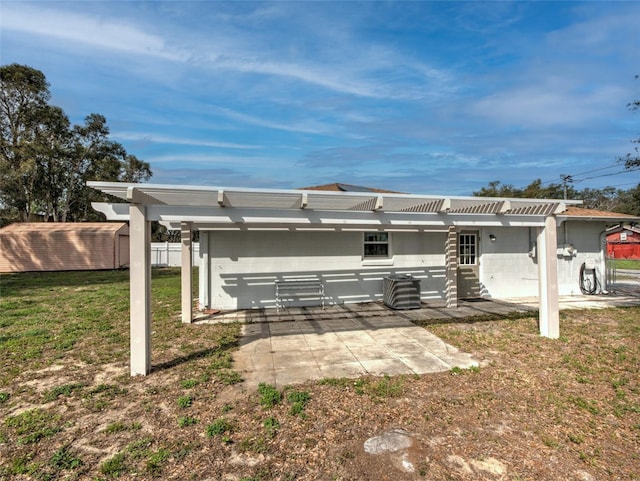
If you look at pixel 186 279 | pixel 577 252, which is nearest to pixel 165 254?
pixel 186 279

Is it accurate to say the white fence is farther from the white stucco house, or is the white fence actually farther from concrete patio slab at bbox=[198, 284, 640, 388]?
concrete patio slab at bbox=[198, 284, 640, 388]

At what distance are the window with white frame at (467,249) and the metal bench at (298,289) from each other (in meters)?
4.63

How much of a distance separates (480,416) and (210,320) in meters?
5.84

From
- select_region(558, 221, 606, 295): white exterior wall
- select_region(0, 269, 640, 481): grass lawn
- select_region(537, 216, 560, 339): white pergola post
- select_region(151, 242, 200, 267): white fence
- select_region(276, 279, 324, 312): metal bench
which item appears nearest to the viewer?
select_region(0, 269, 640, 481): grass lawn

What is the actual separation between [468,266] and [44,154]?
28649 mm

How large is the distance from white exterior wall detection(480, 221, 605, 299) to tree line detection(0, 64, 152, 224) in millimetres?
25345

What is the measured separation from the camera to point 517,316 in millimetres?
7512

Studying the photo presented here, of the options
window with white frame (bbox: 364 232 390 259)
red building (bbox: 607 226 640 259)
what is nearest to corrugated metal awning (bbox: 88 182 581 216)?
window with white frame (bbox: 364 232 390 259)

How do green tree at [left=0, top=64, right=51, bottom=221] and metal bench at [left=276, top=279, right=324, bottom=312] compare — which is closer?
metal bench at [left=276, top=279, right=324, bottom=312]

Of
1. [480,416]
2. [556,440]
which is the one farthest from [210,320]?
[556,440]

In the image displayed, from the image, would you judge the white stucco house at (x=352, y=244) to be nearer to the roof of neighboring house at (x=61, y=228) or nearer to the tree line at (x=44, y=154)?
the roof of neighboring house at (x=61, y=228)

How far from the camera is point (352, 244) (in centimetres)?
930

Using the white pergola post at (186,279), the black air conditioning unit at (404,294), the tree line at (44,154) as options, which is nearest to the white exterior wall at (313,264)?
the black air conditioning unit at (404,294)

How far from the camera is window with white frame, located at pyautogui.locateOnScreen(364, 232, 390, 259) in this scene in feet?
31.2
